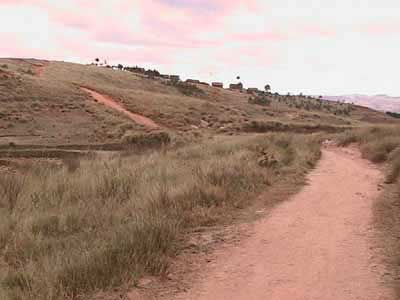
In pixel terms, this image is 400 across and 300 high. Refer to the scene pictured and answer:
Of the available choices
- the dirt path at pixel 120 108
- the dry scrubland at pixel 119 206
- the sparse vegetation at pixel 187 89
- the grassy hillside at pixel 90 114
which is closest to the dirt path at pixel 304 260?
the dry scrubland at pixel 119 206

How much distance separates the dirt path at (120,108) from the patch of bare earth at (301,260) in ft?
131

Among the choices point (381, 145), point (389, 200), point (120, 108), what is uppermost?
point (381, 145)

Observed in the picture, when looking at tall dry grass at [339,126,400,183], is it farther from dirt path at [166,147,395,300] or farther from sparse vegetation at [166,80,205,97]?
sparse vegetation at [166,80,205,97]

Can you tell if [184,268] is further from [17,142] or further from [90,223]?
[17,142]

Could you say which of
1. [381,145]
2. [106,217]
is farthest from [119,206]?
[381,145]

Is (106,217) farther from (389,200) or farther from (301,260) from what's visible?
(389,200)

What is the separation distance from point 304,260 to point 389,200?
16.2 ft

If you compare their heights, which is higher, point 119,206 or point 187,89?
point 187,89

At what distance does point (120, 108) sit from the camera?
5906 cm

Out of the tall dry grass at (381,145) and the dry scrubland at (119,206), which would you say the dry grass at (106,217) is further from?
the tall dry grass at (381,145)

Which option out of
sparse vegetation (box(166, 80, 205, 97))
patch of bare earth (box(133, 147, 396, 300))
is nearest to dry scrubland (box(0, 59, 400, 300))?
patch of bare earth (box(133, 147, 396, 300))

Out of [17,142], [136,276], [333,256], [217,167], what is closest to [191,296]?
[136,276]

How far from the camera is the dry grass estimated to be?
5945 mm

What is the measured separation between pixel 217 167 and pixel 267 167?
2.46m
